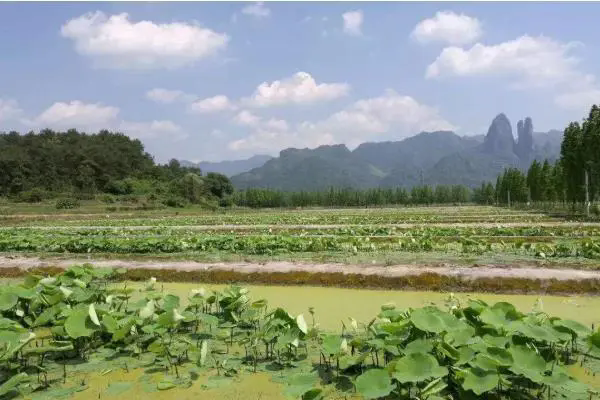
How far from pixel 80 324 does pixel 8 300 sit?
1426 millimetres

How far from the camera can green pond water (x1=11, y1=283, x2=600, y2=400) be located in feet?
14.4

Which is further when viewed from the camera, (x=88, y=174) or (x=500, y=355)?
(x=88, y=174)

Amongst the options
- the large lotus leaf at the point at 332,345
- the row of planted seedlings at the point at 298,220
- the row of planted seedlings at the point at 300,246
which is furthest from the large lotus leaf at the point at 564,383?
the row of planted seedlings at the point at 298,220

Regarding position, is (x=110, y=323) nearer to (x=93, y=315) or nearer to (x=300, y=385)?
(x=93, y=315)

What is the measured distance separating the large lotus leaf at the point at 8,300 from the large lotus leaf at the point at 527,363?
5.48m

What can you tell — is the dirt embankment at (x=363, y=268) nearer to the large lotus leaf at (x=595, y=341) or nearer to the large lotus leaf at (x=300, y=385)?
the large lotus leaf at (x=595, y=341)

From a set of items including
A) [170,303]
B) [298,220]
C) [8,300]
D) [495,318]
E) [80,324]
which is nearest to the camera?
[495,318]

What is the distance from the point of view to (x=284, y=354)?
5.19 m

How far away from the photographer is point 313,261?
1233cm

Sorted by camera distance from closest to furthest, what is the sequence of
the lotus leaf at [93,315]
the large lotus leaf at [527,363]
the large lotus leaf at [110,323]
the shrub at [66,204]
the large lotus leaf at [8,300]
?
the large lotus leaf at [527,363], the lotus leaf at [93,315], the large lotus leaf at [110,323], the large lotus leaf at [8,300], the shrub at [66,204]

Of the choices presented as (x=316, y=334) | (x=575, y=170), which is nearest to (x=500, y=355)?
(x=316, y=334)

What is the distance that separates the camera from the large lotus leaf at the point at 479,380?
11.3 ft

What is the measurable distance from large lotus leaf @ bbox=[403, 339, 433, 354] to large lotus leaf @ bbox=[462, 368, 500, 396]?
45 cm

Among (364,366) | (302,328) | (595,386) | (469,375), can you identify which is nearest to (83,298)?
(302,328)
